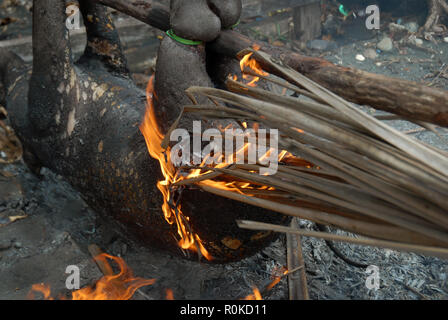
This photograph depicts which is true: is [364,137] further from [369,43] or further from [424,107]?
[369,43]

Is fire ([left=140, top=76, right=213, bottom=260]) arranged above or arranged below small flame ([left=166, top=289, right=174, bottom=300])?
above

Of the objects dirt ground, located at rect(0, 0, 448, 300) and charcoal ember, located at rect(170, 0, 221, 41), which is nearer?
charcoal ember, located at rect(170, 0, 221, 41)

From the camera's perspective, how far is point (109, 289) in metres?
2.52

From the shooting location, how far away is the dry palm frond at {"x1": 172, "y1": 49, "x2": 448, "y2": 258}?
1.34m

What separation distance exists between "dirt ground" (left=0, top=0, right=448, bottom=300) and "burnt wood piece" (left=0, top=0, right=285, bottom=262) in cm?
36

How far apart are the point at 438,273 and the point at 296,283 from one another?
97cm

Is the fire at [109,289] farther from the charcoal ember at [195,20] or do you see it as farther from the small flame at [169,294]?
the charcoal ember at [195,20]

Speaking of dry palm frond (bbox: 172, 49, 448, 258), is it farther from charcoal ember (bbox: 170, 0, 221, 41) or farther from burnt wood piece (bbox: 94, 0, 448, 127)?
charcoal ember (bbox: 170, 0, 221, 41)

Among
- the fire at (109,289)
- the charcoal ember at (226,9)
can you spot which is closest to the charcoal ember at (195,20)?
the charcoal ember at (226,9)

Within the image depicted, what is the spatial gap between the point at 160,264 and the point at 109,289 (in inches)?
16.6

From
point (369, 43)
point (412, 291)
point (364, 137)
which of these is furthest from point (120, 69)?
point (369, 43)

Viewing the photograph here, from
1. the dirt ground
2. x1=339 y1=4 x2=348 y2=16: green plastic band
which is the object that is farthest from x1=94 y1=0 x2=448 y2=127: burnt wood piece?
x1=339 y1=4 x2=348 y2=16: green plastic band

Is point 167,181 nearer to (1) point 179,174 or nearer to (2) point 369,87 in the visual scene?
(1) point 179,174

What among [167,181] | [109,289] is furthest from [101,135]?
[109,289]
